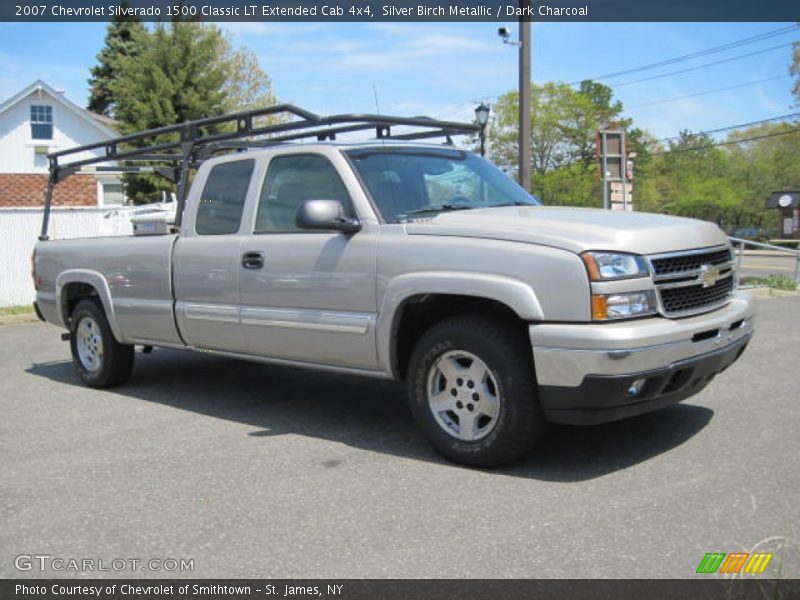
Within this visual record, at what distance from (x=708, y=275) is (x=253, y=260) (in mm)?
2933

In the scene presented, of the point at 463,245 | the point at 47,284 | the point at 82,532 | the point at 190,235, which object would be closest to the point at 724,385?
the point at 463,245

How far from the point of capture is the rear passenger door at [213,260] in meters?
5.71

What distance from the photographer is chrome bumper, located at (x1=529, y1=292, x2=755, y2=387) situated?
3.94 m

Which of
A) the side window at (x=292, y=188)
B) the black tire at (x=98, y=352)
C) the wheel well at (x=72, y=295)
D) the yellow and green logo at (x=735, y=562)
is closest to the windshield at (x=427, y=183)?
the side window at (x=292, y=188)

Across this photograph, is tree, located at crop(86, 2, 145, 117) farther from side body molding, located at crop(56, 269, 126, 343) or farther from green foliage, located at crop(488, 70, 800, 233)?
side body molding, located at crop(56, 269, 126, 343)

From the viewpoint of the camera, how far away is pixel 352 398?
6.50 m

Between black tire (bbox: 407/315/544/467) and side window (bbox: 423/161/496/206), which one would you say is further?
side window (bbox: 423/161/496/206)

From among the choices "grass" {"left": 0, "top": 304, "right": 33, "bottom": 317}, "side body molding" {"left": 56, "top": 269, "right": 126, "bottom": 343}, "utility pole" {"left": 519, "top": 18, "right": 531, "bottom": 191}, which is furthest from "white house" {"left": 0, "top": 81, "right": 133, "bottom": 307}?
"utility pole" {"left": 519, "top": 18, "right": 531, "bottom": 191}

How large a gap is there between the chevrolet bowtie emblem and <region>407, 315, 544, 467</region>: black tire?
1.08 m

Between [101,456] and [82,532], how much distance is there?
127 centimetres

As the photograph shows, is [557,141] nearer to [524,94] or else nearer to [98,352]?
[524,94]

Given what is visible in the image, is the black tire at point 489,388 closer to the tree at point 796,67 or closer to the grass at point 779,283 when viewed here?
the grass at point 779,283

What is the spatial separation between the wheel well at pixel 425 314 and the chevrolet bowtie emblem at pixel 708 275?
1.04 metres
